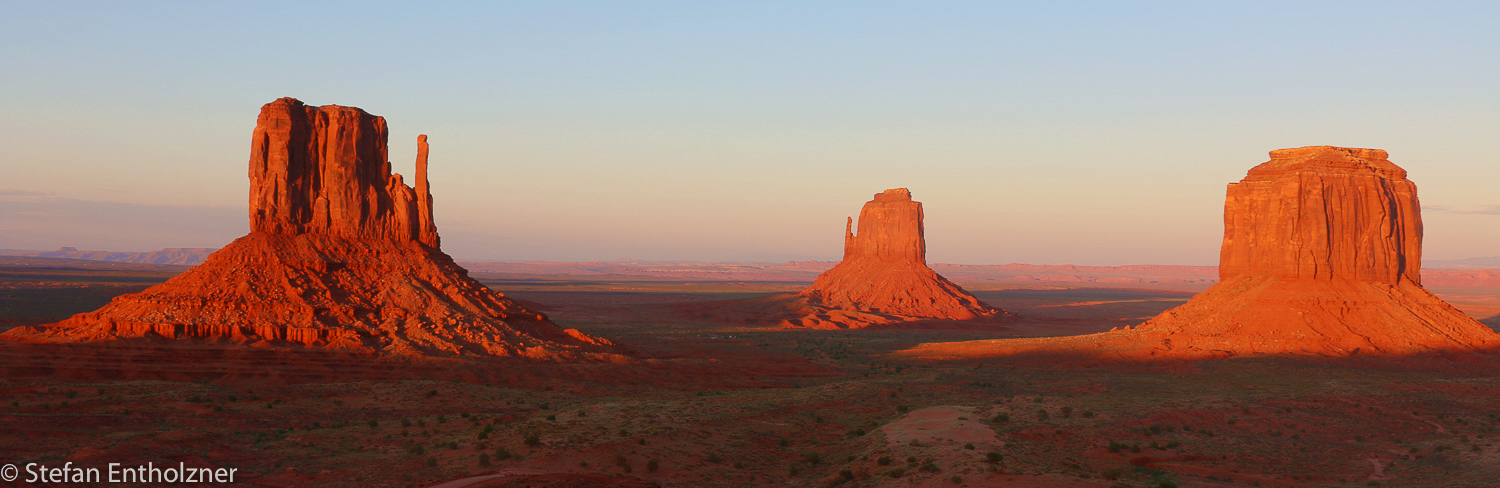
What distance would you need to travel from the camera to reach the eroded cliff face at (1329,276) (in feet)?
163

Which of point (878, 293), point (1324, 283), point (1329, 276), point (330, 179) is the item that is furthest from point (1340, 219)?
point (330, 179)

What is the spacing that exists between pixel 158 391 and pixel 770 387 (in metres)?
22.7

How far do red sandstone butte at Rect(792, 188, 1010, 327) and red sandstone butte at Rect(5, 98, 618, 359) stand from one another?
5260 cm

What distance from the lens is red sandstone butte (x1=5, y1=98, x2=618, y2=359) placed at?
3594 cm

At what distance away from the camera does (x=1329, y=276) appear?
53.0m

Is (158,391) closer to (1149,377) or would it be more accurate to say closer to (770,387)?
(770,387)

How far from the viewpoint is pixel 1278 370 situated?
43875 mm

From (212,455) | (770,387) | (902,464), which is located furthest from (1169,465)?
(212,455)

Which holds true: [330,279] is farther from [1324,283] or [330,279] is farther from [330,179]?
[1324,283]

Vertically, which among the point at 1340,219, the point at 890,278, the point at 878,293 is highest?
the point at 1340,219

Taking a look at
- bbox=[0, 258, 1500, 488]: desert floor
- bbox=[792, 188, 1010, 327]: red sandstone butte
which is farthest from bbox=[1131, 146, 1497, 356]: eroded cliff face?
bbox=[792, 188, 1010, 327]: red sandstone butte

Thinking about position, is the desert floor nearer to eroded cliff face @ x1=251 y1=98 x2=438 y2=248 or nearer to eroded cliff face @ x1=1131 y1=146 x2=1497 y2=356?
eroded cliff face @ x1=1131 y1=146 x2=1497 y2=356

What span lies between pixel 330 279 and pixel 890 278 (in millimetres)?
70108

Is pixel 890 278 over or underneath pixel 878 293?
over
